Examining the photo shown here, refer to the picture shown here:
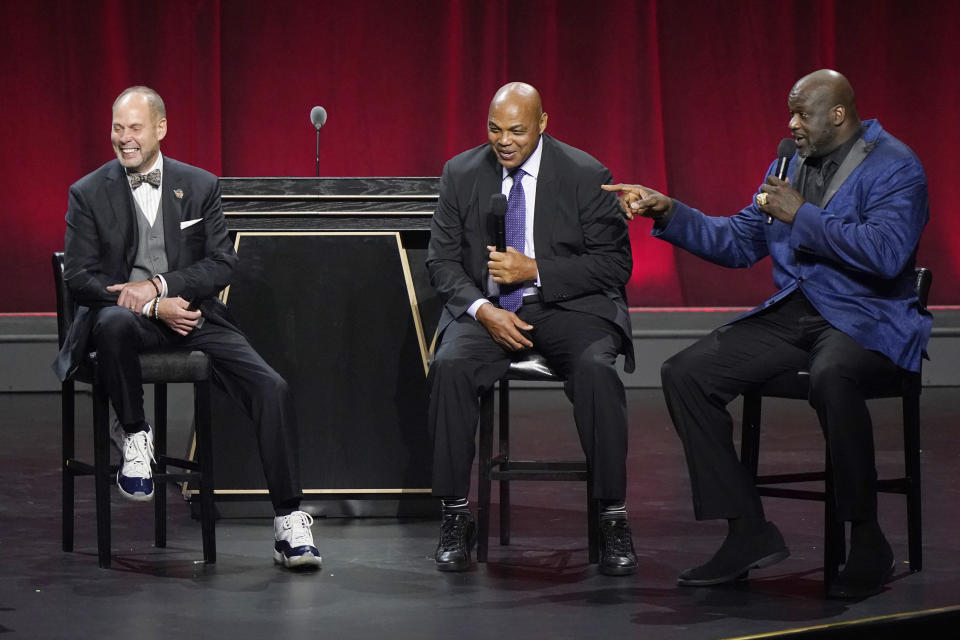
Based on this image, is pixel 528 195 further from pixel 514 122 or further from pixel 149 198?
pixel 149 198

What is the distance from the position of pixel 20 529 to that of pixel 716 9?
4.72m

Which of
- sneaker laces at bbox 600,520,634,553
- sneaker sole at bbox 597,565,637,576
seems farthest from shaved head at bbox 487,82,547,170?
sneaker sole at bbox 597,565,637,576

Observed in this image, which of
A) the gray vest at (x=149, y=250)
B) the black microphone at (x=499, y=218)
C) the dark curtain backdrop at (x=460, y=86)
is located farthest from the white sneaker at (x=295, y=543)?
the dark curtain backdrop at (x=460, y=86)

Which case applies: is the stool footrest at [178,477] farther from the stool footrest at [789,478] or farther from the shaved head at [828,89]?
the shaved head at [828,89]

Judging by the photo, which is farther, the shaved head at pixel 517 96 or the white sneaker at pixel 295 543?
the shaved head at pixel 517 96

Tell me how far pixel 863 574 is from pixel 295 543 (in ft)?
4.43

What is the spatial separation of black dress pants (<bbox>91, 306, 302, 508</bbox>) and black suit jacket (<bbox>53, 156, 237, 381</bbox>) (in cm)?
8

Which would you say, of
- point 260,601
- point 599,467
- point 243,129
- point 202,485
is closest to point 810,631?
point 599,467

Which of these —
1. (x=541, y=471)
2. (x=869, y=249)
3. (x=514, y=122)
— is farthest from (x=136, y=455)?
(x=869, y=249)

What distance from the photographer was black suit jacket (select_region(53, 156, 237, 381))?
3525 millimetres

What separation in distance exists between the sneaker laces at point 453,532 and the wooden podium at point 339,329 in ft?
1.92

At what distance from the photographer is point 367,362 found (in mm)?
4098

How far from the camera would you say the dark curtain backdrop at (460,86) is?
686 cm

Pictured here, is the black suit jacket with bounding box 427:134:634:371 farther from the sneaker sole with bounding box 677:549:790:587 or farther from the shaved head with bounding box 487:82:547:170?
the sneaker sole with bounding box 677:549:790:587
